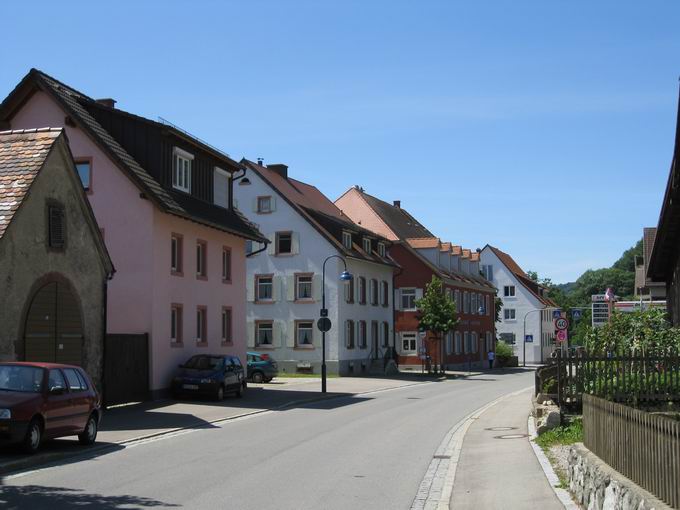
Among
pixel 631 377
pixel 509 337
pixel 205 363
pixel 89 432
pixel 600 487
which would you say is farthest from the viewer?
pixel 509 337

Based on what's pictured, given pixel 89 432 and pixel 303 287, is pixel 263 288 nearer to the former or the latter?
pixel 303 287

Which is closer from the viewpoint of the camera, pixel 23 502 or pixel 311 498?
pixel 23 502

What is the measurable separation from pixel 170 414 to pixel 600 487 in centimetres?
1670

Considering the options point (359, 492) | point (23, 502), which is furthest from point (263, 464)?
point (23, 502)

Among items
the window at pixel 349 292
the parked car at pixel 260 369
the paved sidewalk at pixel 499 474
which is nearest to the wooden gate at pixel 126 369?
the paved sidewalk at pixel 499 474

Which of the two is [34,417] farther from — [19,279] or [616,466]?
[616,466]

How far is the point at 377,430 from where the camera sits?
66.7 feet

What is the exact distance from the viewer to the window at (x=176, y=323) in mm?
30719

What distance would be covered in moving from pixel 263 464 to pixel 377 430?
657 centimetres

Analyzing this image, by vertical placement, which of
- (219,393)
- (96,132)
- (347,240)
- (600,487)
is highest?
(96,132)

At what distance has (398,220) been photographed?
70625 mm

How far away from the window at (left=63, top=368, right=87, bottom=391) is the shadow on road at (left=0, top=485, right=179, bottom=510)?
4.53m

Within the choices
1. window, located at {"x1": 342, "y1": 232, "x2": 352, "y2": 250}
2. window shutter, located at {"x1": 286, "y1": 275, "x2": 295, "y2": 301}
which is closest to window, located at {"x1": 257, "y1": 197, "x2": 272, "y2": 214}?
window shutter, located at {"x1": 286, "y1": 275, "x2": 295, "y2": 301}

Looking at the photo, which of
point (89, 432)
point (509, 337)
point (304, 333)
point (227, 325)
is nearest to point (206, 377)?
point (227, 325)
